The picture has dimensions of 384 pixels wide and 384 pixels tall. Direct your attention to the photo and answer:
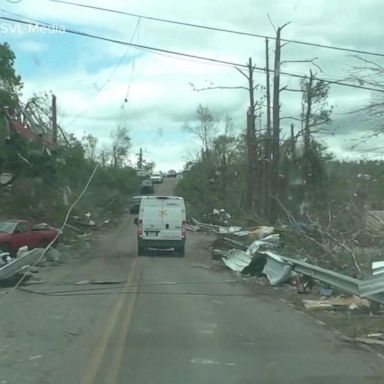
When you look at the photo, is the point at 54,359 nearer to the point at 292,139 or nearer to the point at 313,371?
the point at 313,371

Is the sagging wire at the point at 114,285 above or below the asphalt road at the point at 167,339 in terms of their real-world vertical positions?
below

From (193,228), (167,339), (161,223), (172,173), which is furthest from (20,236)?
(172,173)

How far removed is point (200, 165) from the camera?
81.7m

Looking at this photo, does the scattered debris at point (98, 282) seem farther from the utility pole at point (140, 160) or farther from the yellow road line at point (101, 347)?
the utility pole at point (140, 160)

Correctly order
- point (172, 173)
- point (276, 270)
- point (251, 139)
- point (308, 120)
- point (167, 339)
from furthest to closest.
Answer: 1. point (172, 173)
2. point (308, 120)
3. point (251, 139)
4. point (276, 270)
5. point (167, 339)

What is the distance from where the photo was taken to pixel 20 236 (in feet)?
92.1

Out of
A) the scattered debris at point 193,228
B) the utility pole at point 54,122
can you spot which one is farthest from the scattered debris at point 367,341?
the scattered debris at point 193,228

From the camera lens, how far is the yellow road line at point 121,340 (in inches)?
297

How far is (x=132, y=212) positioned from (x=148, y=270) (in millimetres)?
43199

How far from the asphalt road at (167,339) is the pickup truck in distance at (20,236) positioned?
30.6ft

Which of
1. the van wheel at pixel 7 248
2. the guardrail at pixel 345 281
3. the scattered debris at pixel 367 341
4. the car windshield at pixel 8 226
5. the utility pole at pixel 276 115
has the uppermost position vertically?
the utility pole at pixel 276 115

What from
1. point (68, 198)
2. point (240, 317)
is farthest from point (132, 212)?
point (240, 317)

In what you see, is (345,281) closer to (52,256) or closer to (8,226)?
(52,256)

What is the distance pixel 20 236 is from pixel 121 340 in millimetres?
19264
